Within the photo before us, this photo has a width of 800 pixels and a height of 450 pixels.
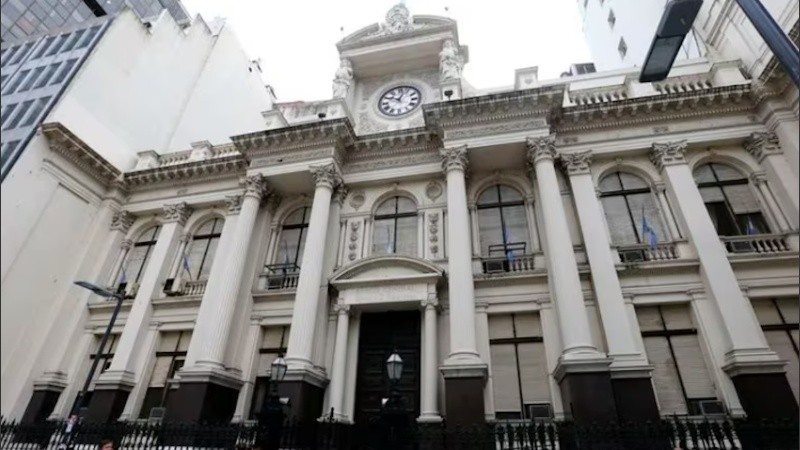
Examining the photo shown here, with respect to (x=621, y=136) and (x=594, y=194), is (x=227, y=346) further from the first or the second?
(x=621, y=136)

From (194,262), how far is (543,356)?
12.6m

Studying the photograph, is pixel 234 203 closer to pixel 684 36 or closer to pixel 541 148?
pixel 541 148

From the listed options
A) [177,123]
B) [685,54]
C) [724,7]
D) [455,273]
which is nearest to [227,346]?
[455,273]

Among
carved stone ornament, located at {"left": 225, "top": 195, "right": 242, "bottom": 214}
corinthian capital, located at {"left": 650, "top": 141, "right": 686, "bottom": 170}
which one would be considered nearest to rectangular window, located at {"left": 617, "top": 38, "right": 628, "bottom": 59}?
corinthian capital, located at {"left": 650, "top": 141, "right": 686, "bottom": 170}

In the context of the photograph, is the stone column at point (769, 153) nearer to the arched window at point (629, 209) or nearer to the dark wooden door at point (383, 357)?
the arched window at point (629, 209)

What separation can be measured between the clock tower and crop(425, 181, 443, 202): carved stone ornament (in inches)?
103

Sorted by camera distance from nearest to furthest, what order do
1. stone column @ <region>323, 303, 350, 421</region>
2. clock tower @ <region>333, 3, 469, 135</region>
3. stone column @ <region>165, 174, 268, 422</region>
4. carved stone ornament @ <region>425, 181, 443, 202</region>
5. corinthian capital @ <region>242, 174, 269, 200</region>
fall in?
stone column @ <region>165, 174, 268, 422</region> → stone column @ <region>323, 303, 350, 421</region> → carved stone ornament @ <region>425, 181, 443, 202</region> → corinthian capital @ <region>242, 174, 269, 200</region> → clock tower @ <region>333, 3, 469, 135</region>

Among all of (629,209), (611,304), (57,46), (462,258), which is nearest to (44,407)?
(462,258)

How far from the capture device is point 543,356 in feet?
38.3

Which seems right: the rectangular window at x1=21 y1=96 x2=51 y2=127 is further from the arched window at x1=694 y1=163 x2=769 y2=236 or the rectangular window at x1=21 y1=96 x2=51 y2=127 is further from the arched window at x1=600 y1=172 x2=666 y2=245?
the arched window at x1=694 y1=163 x2=769 y2=236

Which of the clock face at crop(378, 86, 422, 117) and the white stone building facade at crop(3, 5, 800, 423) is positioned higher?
the clock face at crop(378, 86, 422, 117)

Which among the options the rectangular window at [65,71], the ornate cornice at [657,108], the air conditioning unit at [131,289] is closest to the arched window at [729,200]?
the ornate cornice at [657,108]

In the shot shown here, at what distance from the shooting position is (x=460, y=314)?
11336 mm

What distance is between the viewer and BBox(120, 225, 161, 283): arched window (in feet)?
53.4
